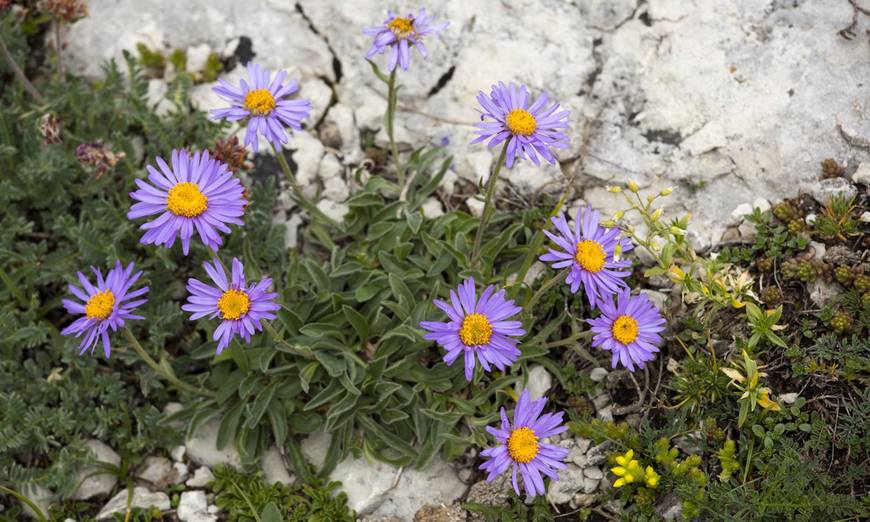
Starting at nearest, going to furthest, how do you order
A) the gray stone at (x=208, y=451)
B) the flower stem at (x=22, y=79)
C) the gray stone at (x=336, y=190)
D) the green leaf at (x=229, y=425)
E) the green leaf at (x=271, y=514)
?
the green leaf at (x=271, y=514) → the green leaf at (x=229, y=425) → the gray stone at (x=208, y=451) → the flower stem at (x=22, y=79) → the gray stone at (x=336, y=190)

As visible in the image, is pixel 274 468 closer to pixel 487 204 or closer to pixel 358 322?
pixel 358 322

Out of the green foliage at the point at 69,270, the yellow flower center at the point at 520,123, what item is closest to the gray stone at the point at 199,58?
the green foliage at the point at 69,270

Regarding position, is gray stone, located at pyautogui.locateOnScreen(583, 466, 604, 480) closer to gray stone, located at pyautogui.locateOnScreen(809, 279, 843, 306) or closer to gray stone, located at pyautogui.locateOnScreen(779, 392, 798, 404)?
gray stone, located at pyautogui.locateOnScreen(779, 392, 798, 404)

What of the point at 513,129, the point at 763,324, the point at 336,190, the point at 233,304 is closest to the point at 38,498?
the point at 233,304

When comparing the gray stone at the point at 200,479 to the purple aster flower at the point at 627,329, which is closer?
the purple aster flower at the point at 627,329

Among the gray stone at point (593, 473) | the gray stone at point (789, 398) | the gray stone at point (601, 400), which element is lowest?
the gray stone at point (593, 473)

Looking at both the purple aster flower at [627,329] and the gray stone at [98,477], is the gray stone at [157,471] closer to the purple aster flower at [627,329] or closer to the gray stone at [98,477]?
the gray stone at [98,477]

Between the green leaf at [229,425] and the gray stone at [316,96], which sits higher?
the gray stone at [316,96]

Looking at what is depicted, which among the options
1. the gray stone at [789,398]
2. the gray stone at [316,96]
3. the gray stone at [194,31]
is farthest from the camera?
the gray stone at [194,31]
